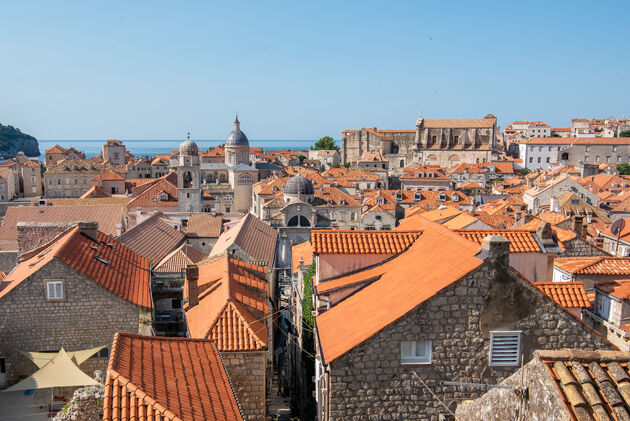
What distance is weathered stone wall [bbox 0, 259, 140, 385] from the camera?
14328 mm

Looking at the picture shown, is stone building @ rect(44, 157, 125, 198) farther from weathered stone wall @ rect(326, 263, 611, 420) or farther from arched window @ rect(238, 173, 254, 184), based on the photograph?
weathered stone wall @ rect(326, 263, 611, 420)

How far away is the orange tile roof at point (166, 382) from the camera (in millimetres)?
7605

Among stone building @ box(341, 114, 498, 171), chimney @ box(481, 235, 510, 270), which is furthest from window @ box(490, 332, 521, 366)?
stone building @ box(341, 114, 498, 171)

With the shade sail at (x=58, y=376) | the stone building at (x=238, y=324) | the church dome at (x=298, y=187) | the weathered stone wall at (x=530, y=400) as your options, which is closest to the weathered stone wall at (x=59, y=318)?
the shade sail at (x=58, y=376)

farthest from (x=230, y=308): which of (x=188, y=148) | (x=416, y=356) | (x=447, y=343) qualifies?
(x=188, y=148)

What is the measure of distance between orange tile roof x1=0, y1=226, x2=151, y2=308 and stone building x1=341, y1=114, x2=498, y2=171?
98.0 metres

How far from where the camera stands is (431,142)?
116625 mm

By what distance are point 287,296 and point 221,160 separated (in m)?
79.9

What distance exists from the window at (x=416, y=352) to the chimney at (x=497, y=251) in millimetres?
1725

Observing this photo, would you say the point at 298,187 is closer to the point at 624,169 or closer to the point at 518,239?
the point at 518,239

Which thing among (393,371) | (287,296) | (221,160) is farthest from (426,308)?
(221,160)

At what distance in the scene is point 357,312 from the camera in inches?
415

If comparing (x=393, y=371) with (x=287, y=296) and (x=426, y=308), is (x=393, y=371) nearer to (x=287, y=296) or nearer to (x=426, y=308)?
(x=426, y=308)

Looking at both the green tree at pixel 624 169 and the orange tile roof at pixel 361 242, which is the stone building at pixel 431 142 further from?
the orange tile roof at pixel 361 242
